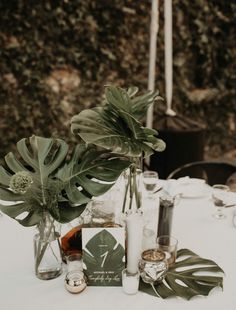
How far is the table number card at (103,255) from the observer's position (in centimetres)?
106

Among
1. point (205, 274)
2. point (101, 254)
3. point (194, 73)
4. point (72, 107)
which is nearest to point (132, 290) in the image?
point (101, 254)

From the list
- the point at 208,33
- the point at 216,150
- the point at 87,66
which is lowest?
the point at 216,150

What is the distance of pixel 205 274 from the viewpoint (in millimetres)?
1160

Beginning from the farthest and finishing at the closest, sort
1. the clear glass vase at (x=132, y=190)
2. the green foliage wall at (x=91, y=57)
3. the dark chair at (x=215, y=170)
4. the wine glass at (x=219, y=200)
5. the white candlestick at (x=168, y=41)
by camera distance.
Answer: the green foliage wall at (x=91, y=57), the white candlestick at (x=168, y=41), the dark chair at (x=215, y=170), the wine glass at (x=219, y=200), the clear glass vase at (x=132, y=190)

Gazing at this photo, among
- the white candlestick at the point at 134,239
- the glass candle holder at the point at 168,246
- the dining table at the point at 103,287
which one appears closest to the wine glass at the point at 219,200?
the dining table at the point at 103,287

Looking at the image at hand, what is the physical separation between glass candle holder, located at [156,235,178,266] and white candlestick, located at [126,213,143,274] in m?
0.12

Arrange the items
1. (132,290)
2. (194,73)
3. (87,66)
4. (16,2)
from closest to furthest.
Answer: (132,290), (16,2), (87,66), (194,73)

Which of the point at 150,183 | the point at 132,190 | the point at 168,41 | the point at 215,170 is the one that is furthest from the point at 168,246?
the point at 168,41

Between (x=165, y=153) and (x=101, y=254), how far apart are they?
71.3 inches

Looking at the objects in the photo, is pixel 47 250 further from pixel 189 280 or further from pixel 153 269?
pixel 189 280

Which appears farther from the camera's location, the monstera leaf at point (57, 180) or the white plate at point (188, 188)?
the white plate at point (188, 188)

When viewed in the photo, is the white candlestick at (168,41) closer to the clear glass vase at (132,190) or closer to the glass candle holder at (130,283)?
the clear glass vase at (132,190)

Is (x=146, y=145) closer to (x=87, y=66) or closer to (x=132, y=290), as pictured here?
(x=132, y=290)

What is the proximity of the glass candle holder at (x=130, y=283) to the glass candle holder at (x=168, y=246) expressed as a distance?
0.49 ft
